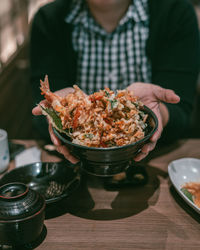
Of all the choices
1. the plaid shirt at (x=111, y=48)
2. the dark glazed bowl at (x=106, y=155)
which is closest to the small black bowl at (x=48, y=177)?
the dark glazed bowl at (x=106, y=155)

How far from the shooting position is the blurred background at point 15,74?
3316 mm

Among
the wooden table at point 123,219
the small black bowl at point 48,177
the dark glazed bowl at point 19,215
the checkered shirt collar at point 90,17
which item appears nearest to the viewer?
the dark glazed bowl at point 19,215

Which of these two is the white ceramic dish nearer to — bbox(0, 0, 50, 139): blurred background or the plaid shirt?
the plaid shirt

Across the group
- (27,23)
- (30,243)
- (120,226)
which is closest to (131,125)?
(120,226)

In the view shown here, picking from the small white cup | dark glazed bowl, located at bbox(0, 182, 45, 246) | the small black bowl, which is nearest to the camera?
dark glazed bowl, located at bbox(0, 182, 45, 246)

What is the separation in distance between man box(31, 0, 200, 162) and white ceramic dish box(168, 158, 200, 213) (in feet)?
1.65

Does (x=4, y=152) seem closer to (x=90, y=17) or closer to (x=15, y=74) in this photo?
(x=90, y=17)

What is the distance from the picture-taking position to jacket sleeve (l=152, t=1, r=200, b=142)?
1.83 m

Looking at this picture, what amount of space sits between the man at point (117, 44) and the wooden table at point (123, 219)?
2.50 feet

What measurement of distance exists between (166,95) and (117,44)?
88 centimetres

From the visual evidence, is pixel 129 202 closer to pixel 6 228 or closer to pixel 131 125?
pixel 131 125

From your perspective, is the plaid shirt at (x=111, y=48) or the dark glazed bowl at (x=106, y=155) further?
the plaid shirt at (x=111, y=48)

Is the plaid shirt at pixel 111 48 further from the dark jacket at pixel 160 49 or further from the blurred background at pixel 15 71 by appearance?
the blurred background at pixel 15 71

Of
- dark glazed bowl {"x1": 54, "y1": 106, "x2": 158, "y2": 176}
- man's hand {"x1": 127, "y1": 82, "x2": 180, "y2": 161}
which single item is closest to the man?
man's hand {"x1": 127, "y1": 82, "x2": 180, "y2": 161}
